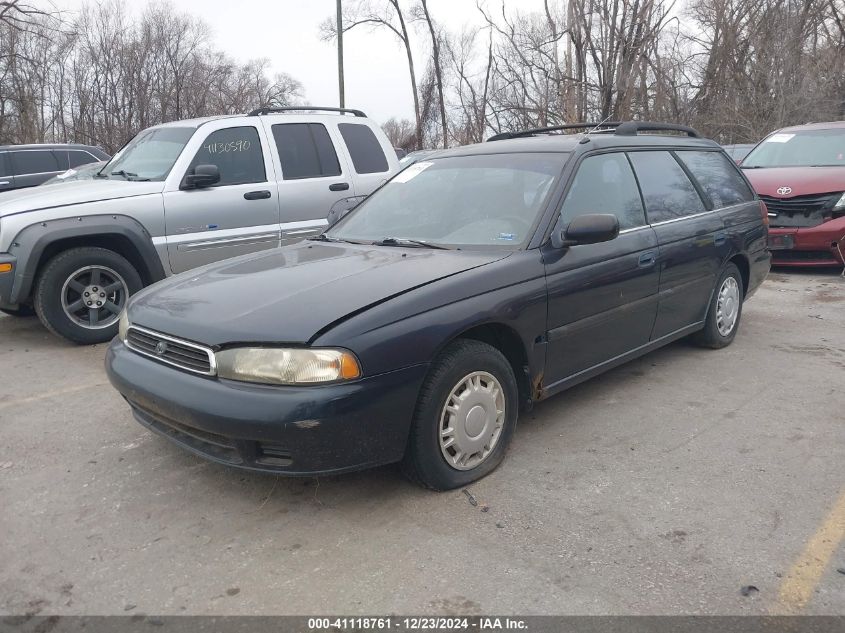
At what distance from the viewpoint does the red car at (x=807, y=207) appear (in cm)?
811

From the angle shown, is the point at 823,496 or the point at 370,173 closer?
the point at 823,496

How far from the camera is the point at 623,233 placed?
163 inches

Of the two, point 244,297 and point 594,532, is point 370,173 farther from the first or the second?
point 594,532

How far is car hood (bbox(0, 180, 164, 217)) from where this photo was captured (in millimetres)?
5457

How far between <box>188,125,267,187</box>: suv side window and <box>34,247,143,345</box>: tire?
1.13 meters

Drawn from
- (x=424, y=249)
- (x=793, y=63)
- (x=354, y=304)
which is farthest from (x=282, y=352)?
(x=793, y=63)

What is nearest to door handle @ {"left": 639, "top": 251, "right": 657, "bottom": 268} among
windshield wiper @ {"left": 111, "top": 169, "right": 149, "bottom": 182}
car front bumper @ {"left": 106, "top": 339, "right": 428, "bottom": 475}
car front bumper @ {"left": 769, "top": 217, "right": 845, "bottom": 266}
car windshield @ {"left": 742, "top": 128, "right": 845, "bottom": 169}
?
car front bumper @ {"left": 106, "top": 339, "right": 428, "bottom": 475}

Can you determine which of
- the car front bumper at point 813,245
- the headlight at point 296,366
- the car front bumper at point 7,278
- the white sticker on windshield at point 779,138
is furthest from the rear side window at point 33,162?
the white sticker on windshield at point 779,138

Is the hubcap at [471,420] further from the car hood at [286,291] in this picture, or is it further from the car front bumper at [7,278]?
the car front bumper at [7,278]

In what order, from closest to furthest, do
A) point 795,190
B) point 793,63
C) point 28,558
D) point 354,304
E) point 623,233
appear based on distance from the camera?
point 28,558 < point 354,304 < point 623,233 < point 795,190 < point 793,63

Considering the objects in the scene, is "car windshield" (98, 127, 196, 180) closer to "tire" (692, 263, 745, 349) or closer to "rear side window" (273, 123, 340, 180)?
"rear side window" (273, 123, 340, 180)

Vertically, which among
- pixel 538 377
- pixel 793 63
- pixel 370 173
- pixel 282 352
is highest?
pixel 793 63

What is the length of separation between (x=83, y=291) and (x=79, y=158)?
8.25m

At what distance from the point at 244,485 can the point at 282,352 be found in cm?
89
